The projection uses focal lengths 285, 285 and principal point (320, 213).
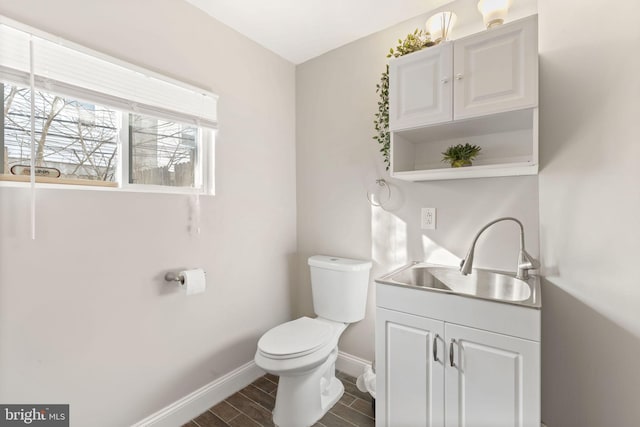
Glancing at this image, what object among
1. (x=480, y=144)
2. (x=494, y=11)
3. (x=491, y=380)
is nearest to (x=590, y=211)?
(x=480, y=144)

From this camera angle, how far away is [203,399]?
1698mm

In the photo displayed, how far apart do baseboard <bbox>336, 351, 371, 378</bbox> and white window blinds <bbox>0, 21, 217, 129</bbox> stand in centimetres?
185

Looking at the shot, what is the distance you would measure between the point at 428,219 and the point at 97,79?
187 cm

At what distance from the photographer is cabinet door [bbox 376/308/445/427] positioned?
4.03 feet

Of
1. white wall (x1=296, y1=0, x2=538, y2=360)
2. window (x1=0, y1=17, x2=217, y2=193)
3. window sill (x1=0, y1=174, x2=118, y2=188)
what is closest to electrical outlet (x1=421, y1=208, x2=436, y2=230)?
white wall (x1=296, y1=0, x2=538, y2=360)

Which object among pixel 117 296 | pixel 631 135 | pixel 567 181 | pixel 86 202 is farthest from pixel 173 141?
pixel 631 135

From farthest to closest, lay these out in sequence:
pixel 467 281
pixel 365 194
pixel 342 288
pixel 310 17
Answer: pixel 365 194 < pixel 342 288 < pixel 310 17 < pixel 467 281

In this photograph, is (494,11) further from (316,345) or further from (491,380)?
(316,345)

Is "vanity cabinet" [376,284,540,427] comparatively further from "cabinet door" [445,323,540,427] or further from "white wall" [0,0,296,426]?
"white wall" [0,0,296,426]

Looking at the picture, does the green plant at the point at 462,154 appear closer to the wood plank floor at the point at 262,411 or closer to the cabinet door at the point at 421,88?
the cabinet door at the point at 421,88

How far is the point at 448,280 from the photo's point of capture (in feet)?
5.27

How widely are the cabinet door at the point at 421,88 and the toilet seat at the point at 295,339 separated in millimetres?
1245

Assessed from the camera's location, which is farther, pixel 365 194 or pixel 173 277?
pixel 365 194

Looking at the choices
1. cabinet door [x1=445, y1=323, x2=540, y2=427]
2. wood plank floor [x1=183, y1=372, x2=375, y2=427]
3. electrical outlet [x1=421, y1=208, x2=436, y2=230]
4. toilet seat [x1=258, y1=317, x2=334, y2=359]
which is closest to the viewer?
cabinet door [x1=445, y1=323, x2=540, y2=427]
